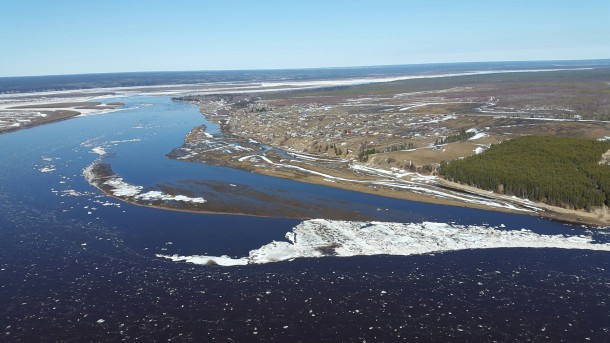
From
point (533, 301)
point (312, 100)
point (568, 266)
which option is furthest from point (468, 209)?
point (312, 100)

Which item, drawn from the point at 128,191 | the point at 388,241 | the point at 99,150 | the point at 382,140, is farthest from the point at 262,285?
the point at 99,150

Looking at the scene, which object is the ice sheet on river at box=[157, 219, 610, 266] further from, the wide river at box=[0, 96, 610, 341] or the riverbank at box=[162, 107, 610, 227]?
the riverbank at box=[162, 107, 610, 227]

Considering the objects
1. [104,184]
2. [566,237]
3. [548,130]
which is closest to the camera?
[566,237]

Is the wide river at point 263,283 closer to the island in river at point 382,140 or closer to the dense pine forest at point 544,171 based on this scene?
the island in river at point 382,140

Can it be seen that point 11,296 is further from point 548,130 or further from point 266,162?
point 548,130

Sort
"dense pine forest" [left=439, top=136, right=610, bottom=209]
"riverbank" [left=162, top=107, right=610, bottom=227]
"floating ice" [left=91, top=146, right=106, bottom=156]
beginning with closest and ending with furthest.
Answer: "riverbank" [left=162, top=107, right=610, bottom=227]
"dense pine forest" [left=439, top=136, right=610, bottom=209]
"floating ice" [left=91, top=146, right=106, bottom=156]

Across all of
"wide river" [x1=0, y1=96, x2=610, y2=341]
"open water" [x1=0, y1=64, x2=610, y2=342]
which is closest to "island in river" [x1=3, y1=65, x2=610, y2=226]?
"wide river" [x1=0, y1=96, x2=610, y2=341]
